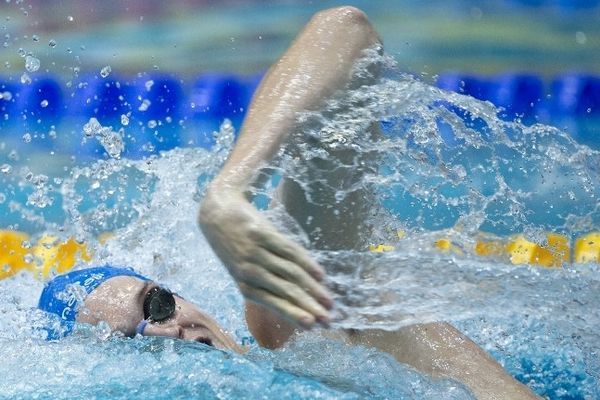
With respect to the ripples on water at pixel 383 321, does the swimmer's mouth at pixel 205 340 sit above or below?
below

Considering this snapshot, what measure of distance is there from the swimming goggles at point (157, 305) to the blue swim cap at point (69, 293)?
0.07 m

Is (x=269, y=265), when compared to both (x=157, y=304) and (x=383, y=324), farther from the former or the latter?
(x=157, y=304)

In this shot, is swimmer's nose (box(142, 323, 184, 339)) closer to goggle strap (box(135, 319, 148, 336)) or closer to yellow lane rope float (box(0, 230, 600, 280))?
goggle strap (box(135, 319, 148, 336))

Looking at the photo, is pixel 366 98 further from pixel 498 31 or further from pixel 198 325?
pixel 498 31

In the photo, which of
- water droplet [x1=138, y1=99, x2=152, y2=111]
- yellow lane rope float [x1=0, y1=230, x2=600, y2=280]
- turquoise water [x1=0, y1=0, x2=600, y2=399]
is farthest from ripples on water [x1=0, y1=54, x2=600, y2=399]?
water droplet [x1=138, y1=99, x2=152, y2=111]

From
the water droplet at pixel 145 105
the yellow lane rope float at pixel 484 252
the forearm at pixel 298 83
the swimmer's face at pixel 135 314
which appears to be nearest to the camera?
the forearm at pixel 298 83

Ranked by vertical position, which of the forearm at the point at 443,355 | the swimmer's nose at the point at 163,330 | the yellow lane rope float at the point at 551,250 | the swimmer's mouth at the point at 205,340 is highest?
the yellow lane rope float at the point at 551,250

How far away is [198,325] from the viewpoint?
1.52 m

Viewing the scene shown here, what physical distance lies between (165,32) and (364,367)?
117 inches

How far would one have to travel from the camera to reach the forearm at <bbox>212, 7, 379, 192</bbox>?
108 cm

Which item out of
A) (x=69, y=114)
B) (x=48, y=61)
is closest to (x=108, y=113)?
(x=69, y=114)

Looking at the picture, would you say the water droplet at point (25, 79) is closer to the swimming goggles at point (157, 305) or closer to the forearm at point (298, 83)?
the swimming goggles at point (157, 305)

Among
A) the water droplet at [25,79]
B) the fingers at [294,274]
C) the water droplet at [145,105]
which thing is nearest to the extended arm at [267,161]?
the fingers at [294,274]

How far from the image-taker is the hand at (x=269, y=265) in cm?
93
